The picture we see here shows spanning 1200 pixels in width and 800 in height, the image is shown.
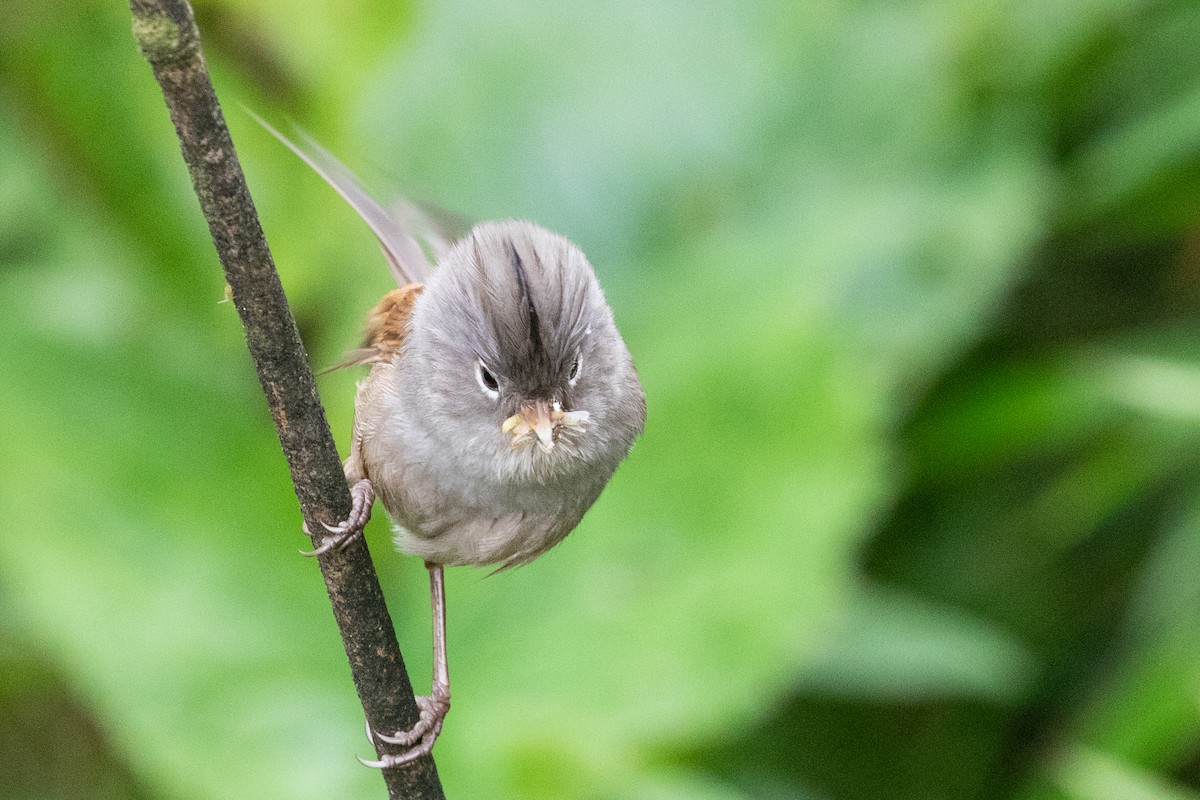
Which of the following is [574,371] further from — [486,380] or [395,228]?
[395,228]

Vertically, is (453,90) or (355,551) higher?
(453,90)

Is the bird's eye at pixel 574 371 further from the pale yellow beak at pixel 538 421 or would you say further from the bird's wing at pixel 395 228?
the bird's wing at pixel 395 228

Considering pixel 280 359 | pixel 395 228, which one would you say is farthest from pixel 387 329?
pixel 280 359

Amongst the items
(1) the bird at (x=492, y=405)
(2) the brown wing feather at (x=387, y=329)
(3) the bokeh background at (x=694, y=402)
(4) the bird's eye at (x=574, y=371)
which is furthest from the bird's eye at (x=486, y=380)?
(3) the bokeh background at (x=694, y=402)

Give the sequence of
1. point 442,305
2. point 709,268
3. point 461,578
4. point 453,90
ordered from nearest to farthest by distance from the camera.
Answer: point 442,305 → point 461,578 → point 709,268 → point 453,90

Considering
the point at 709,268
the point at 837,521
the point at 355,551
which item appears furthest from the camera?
the point at 709,268

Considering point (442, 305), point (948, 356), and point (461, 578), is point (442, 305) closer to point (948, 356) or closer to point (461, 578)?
point (461, 578)

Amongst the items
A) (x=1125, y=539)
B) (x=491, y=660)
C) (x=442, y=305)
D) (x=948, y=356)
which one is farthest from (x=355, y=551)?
(x=1125, y=539)
